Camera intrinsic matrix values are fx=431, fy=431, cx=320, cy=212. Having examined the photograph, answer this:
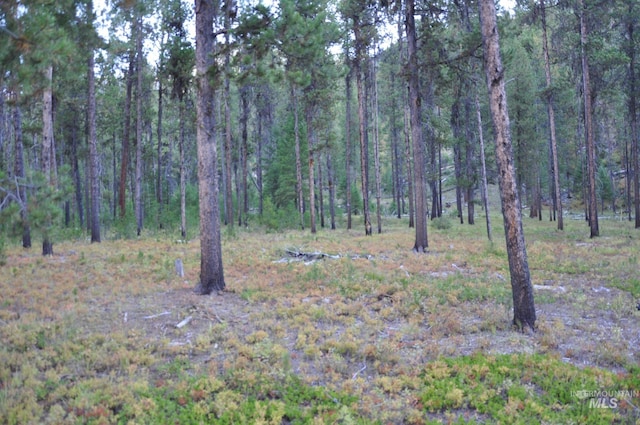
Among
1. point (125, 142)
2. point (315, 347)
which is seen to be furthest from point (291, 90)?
point (315, 347)

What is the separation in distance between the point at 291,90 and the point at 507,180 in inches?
941

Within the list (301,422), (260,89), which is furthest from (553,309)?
(260,89)

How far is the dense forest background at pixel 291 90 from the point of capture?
6.72 meters

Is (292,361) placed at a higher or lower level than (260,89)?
lower

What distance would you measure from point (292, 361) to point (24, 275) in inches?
365

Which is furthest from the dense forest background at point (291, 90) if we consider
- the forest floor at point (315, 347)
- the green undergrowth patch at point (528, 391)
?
the green undergrowth patch at point (528, 391)

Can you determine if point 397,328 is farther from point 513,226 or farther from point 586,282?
point 586,282

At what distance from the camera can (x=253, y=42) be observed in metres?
9.78

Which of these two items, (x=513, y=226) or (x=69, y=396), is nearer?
(x=69, y=396)

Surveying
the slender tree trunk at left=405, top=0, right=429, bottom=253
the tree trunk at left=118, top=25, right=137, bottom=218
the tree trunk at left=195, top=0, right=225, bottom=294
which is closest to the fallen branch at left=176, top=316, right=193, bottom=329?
the tree trunk at left=195, top=0, right=225, bottom=294

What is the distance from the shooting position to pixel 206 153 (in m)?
9.94

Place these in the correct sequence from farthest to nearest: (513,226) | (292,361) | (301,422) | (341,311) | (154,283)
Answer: (154,283) < (341,311) < (513,226) < (292,361) < (301,422)

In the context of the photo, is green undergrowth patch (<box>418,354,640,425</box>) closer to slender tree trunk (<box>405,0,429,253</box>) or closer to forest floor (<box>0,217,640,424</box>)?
forest floor (<box>0,217,640,424</box>)

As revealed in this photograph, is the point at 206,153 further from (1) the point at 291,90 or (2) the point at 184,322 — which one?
(1) the point at 291,90
